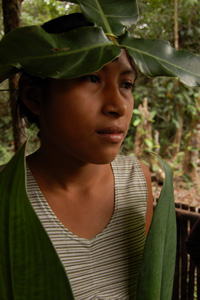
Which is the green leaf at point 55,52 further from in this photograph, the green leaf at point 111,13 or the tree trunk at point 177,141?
the tree trunk at point 177,141

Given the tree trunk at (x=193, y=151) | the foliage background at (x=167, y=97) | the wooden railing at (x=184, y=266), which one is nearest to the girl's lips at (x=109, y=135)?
the wooden railing at (x=184, y=266)

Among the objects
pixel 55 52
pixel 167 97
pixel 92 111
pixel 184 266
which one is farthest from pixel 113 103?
pixel 167 97

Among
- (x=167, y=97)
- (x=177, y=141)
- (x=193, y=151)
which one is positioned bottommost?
(x=177, y=141)

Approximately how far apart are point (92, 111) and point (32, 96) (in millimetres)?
174

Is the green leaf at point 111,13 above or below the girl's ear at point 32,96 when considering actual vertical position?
above

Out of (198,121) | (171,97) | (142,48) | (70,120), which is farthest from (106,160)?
(171,97)

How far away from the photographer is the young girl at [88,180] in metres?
0.52

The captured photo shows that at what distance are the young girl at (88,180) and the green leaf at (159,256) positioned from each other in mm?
129

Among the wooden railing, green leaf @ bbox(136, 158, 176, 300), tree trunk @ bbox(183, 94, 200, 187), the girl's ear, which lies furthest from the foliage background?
green leaf @ bbox(136, 158, 176, 300)

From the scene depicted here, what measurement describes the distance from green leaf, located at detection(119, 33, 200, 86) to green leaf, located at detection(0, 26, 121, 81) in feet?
0.17

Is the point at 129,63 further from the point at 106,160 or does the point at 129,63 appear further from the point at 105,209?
the point at 105,209

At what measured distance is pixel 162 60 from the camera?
492 millimetres

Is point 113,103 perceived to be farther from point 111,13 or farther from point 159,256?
point 159,256

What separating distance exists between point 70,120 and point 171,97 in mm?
3406
